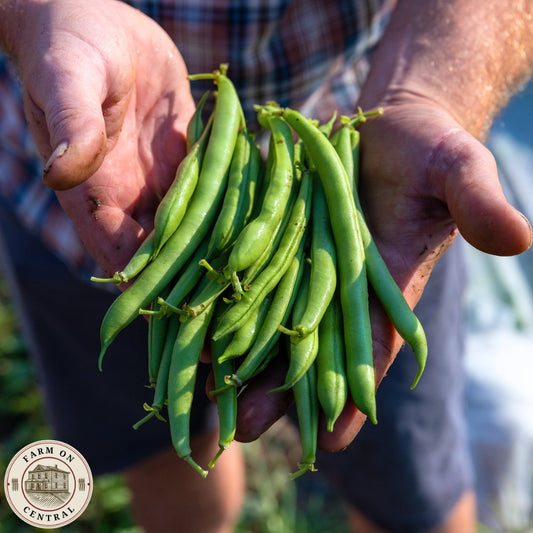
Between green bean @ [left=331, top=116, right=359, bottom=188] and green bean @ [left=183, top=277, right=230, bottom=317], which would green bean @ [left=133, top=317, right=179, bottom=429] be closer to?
green bean @ [left=183, top=277, right=230, bottom=317]

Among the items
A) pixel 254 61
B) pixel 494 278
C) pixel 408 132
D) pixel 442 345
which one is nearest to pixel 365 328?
pixel 408 132

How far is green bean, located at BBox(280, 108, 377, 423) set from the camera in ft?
6.29

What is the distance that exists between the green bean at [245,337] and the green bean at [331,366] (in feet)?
0.69

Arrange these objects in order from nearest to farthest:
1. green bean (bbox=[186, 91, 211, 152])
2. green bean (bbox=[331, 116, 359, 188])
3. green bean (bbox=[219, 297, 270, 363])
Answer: green bean (bbox=[219, 297, 270, 363]) → green bean (bbox=[331, 116, 359, 188]) → green bean (bbox=[186, 91, 211, 152])

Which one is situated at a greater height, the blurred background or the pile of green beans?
the pile of green beans

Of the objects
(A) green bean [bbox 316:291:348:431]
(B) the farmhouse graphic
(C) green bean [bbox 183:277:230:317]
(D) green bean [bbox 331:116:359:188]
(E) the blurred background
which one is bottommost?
(E) the blurred background

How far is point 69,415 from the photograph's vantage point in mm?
3389

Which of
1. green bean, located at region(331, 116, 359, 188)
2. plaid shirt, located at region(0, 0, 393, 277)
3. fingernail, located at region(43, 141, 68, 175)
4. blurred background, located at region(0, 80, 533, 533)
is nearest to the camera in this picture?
fingernail, located at region(43, 141, 68, 175)

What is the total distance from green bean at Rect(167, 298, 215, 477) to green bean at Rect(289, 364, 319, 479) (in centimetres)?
33

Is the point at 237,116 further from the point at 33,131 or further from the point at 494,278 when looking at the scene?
the point at 494,278

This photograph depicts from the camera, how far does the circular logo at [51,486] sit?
2.04 meters

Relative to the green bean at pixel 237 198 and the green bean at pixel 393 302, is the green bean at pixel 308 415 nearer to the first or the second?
the green bean at pixel 393 302

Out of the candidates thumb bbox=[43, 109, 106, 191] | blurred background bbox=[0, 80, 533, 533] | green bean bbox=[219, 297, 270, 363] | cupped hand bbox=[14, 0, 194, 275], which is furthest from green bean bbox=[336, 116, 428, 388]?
blurred background bbox=[0, 80, 533, 533]

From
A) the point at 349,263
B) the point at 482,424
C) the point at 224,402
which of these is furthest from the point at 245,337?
the point at 482,424
